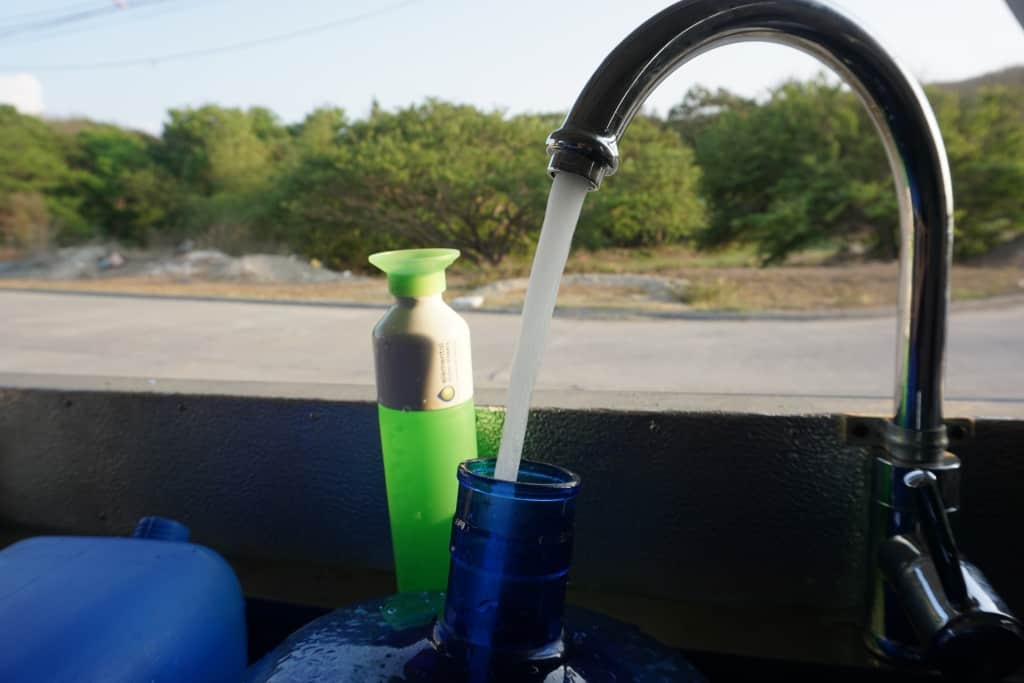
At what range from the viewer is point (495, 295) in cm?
137

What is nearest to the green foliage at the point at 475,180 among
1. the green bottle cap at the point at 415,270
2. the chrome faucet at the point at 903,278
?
the green bottle cap at the point at 415,270

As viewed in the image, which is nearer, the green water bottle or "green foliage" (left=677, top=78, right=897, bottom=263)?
the green water bottle

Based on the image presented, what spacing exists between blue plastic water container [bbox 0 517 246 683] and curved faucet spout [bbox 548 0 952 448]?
521 mm

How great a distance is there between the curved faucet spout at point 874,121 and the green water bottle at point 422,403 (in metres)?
0.24

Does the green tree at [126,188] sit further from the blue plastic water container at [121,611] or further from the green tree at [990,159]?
the green tree at [990,159]

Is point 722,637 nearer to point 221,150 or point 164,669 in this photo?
point 164,669

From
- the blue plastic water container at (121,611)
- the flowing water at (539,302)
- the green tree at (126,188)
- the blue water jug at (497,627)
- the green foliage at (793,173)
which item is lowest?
the blue plastic water container at (121,611)

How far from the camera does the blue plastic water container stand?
0.57m

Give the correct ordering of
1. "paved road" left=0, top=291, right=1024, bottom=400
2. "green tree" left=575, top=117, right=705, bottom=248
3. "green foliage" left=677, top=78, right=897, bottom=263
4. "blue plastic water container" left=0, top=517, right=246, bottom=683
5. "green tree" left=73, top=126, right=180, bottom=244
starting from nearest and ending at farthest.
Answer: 1. "blue plastic water container" left=0, top=517, right=246, bottom=683
2. "green tree" left=575, top=117, right=705, bottom=248
3. "green foliage" left=677, top=78, right=897, bottom=263
4. "paved road" left=0, top=291, right=1024, bottom=400
5. "green tree" left=73, top=126, right=180, bottom=244

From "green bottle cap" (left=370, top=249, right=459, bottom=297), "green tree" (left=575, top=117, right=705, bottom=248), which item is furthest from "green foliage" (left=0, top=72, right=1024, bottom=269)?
"green bottle cap" (left=370, top=249, right=459, bottom=297)

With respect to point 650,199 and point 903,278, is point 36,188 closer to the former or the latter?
point 650,199

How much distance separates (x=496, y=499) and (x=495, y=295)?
0.95 metres

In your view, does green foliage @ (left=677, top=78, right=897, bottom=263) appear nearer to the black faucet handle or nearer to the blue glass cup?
the black faucet handle

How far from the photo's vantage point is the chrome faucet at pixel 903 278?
1.54 ft
